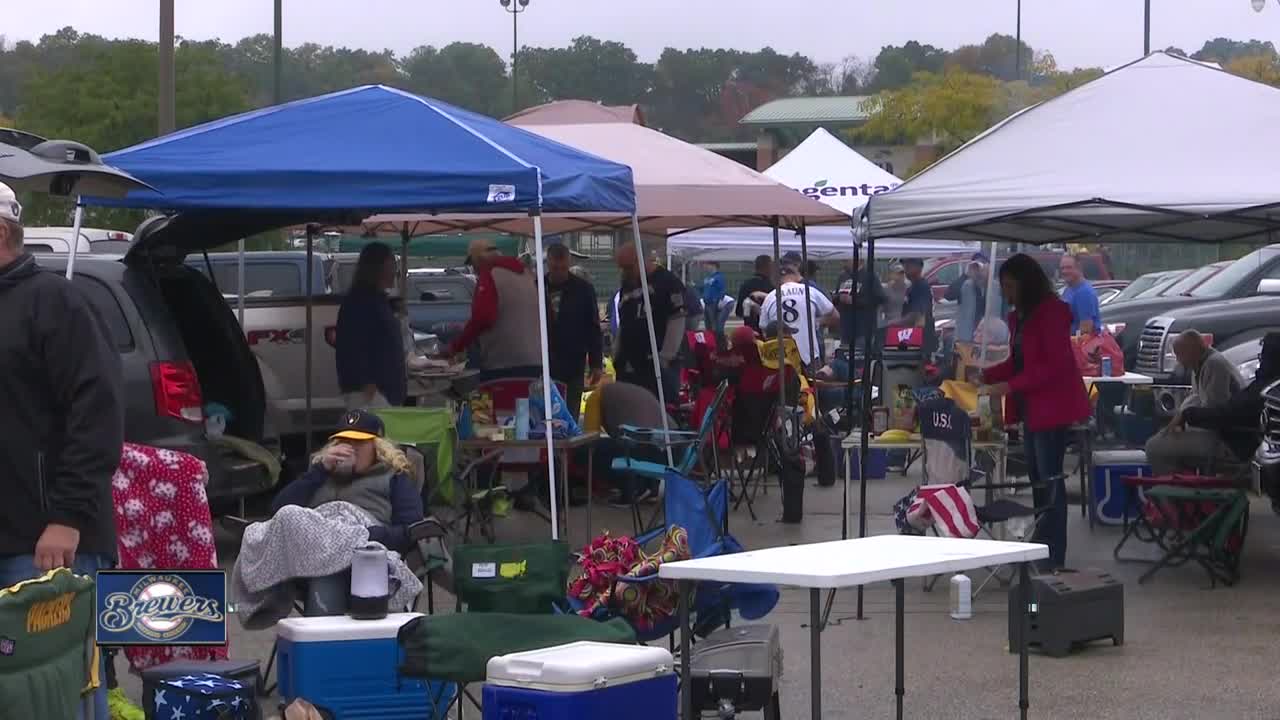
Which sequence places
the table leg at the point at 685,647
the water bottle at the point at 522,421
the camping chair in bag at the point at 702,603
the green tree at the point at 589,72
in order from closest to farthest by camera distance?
the table leg at the point at 685,647 → the camping chair in bag at the point at 702,603 → the water bottle at the point at 522,421 → the green tree at the point at 589,72

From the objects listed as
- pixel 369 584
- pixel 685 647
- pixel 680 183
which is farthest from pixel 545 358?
pixel 680 183

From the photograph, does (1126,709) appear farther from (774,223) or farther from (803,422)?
(803,422)

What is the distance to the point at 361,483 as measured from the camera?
22.5 ft

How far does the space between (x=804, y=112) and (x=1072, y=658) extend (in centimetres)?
6965

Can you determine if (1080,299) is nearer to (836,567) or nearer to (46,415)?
(836,567)

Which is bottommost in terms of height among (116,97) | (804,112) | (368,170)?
(368,170)

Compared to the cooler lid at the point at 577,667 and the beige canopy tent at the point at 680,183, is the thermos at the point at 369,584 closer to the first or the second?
the cooler lid at the point at 577,667

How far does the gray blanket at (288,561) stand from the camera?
20.6 ft

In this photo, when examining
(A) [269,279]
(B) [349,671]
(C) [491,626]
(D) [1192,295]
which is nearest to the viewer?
(C) [491,626]

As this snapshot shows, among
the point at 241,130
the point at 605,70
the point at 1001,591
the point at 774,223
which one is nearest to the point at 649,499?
the point at 774,223

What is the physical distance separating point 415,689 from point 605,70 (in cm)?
7213

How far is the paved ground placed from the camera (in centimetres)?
690

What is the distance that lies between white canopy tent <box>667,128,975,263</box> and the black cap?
8759mm

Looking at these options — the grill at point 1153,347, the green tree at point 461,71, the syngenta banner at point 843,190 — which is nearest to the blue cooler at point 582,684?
the grill at point 1153,347
